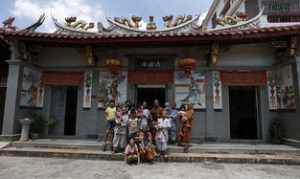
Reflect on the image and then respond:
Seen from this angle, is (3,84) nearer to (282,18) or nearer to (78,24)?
(78,24)

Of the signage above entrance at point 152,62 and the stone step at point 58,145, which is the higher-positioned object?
the signage above entrance at point 152,62

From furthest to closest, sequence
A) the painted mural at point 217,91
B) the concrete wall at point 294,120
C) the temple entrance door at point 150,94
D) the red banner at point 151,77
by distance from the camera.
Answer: the temple entrance door at point 150,94
the red banner at point 151,77
the painted mural at point 217,91
the concrete wall at point 294,120

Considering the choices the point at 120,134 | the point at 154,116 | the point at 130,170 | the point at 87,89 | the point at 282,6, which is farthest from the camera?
the point at 282,6

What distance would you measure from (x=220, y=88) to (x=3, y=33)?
7054 millimetres

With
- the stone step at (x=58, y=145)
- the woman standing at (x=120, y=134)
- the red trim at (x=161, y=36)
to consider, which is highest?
the red trim at (x=161, y=36)

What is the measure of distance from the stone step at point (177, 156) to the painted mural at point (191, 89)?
187 centimetres

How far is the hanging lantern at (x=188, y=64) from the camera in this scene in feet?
20.3

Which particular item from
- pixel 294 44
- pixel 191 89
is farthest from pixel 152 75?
pixel 294 44

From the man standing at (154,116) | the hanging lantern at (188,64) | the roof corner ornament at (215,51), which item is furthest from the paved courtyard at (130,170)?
the roof corner ornament at (215,51)

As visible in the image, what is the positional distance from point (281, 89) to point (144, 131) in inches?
180

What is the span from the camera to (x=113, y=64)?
6445 millimetres

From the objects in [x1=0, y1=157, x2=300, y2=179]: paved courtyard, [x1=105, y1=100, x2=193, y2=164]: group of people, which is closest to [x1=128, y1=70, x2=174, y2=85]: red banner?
[x1=105, y1=100, x2=193, y2=164]: group of people

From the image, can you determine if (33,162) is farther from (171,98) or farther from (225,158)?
(225,158)

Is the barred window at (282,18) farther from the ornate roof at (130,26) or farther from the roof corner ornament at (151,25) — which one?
the roof corner ornament at (151,25)
